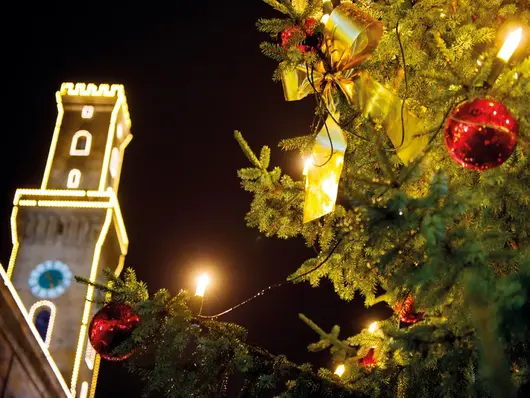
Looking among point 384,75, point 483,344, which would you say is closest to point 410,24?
point 384,75

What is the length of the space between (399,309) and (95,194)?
2720 centimetres

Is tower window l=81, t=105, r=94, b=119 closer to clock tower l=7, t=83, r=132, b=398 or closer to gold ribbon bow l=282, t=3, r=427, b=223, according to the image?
clock tower l=7, t=83, r=132, b=398

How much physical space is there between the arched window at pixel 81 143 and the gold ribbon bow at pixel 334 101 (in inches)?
1136

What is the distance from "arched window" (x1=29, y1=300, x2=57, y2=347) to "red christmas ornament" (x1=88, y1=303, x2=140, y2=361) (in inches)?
1036

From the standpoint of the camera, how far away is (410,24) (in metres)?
4.27

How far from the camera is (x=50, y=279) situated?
29109 mm

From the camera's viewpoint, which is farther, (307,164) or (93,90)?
(93,90)

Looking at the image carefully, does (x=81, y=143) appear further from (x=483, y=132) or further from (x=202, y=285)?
(x=483, y=132)

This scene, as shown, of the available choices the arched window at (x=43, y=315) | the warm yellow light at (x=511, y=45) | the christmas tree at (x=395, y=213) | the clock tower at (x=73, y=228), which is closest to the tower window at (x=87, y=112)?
the clock tower at (x=73, y=228)

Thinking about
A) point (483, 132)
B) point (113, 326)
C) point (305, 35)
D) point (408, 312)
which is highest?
point (305, 35)

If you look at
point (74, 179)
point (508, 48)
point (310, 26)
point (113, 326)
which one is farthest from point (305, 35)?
point (74, 179)

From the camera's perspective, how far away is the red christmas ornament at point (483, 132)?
2707 millimetres

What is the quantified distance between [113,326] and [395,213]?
2.30 meters

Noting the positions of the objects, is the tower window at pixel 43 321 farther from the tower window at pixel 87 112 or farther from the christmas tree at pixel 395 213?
the christmas tree at pixel 395 213
